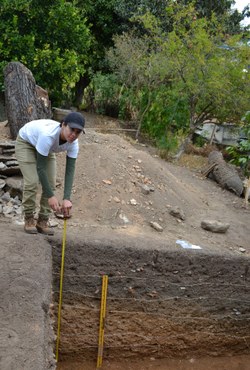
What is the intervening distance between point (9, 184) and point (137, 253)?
1.95m

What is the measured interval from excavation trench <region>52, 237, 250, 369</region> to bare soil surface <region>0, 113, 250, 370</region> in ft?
0.04

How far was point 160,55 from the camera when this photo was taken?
1044cm

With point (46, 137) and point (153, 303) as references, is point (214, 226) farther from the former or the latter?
point (46, 137)

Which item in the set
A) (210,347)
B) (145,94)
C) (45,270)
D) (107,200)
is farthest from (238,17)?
(45,270)

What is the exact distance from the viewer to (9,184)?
18.4 ft

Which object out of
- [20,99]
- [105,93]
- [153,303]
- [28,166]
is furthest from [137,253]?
[105,93]

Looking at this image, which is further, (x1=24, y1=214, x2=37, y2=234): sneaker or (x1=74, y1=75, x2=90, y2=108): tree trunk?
(x1=74, y1=75, x2=90, y2=108): tree trunk

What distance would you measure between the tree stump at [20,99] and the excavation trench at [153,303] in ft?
8.17

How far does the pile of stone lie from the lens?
5.30 meters

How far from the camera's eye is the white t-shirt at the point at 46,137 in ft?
12.2

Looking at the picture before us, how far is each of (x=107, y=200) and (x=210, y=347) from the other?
7.77 ft

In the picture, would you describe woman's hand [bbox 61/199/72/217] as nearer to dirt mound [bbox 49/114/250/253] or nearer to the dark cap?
the dark cap

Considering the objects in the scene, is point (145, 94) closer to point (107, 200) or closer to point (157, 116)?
point (157, 116)

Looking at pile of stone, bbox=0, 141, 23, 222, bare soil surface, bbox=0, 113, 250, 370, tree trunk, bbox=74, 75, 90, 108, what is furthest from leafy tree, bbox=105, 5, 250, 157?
pile of stone, bbox=0, 141, 23, 222
